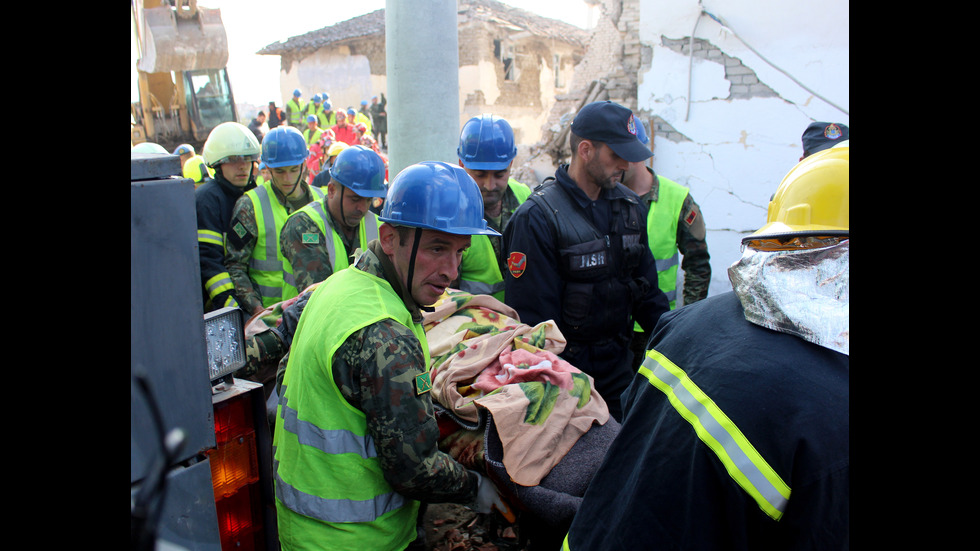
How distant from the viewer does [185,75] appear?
1421cm

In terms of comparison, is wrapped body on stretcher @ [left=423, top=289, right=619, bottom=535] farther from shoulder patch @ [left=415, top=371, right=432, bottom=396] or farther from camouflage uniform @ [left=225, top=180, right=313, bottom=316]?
camouflage uniform @ [left=225, top=180, right=313, bottom=316]

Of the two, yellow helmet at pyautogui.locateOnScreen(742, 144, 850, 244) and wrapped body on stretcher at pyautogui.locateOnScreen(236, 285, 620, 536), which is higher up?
yellow helmet at pyautogui.locateOnScreen(742, 144, 850, 244)

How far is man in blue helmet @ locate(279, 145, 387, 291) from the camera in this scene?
12.3 ft

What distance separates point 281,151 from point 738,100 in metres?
5.14

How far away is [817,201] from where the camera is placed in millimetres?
1236

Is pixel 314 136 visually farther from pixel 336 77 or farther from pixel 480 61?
pixel 336 77

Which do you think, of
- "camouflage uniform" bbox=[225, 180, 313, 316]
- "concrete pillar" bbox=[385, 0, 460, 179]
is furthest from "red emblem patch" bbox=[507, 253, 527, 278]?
"camouflage uniform" bbox=[225, 180, 313, 316]

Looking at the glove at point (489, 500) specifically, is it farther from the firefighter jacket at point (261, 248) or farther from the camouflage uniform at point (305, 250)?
the firefighter jacket at point (261, 248)

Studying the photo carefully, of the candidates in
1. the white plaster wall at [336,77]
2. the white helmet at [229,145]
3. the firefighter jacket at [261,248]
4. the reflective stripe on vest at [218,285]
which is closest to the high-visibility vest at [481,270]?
the firefighter jacket at [261,248]

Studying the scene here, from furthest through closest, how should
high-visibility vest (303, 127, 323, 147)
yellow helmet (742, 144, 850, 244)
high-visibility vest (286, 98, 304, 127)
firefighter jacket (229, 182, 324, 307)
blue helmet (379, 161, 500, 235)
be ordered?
high-visibility vest (286, 98, 304, 127)
high-visibility vest (303, 127, 323, 147)
firefighter jacket (229, 182, 324, 307)
blue helmet (379, 161, 500, 235)
yellow helmet (742, 144, 850, 244)

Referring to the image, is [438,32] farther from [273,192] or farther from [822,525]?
[822,525]

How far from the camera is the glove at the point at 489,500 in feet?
7.21
